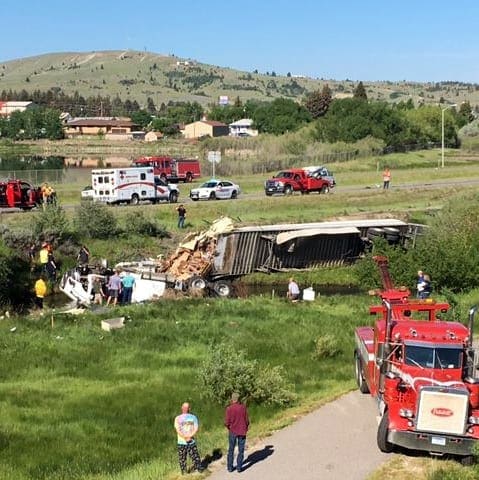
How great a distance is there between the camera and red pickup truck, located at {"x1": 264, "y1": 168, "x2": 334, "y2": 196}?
52.5 meters

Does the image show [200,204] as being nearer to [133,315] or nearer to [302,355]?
[133,315]

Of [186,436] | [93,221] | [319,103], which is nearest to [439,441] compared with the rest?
[186,436]

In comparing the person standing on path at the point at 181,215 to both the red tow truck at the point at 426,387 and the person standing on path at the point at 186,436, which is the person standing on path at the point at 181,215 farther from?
the person standing on path at the point at 186,436

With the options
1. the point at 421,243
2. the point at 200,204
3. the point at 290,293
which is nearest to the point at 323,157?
the point at 200,204

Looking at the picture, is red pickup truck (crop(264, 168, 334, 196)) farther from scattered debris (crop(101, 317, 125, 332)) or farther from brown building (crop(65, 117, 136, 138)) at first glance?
brown building (crop(65, 117, 136, 138))

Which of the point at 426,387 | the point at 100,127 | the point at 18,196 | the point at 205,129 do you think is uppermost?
the point at 100,127

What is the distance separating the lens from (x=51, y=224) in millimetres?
38062

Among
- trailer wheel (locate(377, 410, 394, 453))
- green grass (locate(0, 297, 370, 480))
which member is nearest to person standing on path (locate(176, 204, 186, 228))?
green grass (locate(0, 297, 370, 480))

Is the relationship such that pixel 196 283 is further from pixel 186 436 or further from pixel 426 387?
pixel 426 387

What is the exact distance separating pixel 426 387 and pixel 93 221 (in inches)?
1122

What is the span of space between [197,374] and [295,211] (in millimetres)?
29814

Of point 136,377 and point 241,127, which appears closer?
point 136,377

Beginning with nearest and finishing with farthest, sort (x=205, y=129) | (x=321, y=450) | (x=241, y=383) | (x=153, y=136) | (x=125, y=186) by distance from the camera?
(x=321, y=450) → (x=241, y=383) → (x=125, y=186) → (x=153, y=136) → (x=205, y=129)

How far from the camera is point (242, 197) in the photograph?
5244 cm
